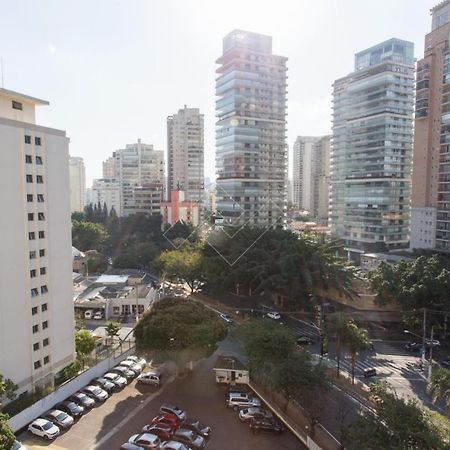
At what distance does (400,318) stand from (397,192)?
22.0 m

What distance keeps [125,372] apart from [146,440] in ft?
16.9

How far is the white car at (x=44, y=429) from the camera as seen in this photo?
488 inches

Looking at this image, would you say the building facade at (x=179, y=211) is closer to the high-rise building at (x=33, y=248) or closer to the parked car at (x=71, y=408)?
the high-rise building at (x=33, y=248)

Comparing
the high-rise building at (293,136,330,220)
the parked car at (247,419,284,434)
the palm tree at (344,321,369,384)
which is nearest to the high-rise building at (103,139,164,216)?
the high-rise building at (293,136,330,220)

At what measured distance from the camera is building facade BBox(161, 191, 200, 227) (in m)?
54.8

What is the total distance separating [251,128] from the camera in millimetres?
43844

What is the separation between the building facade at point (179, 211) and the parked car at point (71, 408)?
40.4 m

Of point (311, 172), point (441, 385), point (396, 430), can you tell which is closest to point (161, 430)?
point (396, 430)

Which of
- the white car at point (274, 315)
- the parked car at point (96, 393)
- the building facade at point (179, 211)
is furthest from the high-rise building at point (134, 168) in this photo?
the parked car at point (96, 393)

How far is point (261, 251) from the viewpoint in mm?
26438

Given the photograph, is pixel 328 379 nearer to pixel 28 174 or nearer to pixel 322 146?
pixel 28 174

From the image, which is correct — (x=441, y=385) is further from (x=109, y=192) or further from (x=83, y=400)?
(x=109, y=192)

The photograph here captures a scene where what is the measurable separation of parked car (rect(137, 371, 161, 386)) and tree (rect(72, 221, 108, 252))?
113 ft

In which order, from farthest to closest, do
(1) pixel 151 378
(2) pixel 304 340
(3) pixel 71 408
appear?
(2) pixel 304 340 → (1) pixel 151 378 → (3) pixel 71 408
